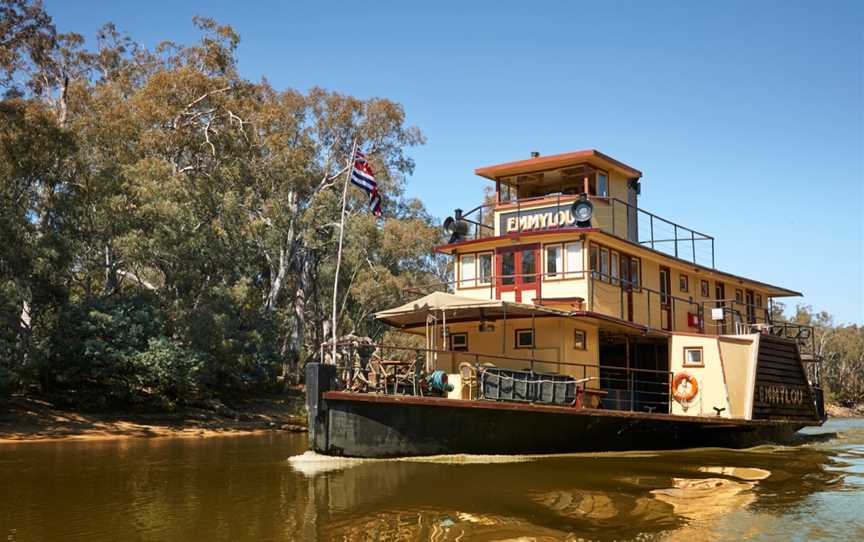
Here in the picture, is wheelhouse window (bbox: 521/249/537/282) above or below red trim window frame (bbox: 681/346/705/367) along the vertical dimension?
above

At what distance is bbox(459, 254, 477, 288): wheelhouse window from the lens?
65.2 feet

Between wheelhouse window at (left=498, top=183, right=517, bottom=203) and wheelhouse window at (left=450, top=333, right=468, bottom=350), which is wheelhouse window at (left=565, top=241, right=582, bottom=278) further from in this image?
wheelhouse window at (left=498, top=183, right=517, bottom=203)

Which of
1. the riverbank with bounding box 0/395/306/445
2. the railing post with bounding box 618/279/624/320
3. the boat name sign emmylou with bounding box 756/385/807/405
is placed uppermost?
the railing post with bounding box 618/279/624/320

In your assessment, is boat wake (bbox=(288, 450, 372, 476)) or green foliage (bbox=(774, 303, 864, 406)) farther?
green foliage (bbox=(774, 303, 864, 406))

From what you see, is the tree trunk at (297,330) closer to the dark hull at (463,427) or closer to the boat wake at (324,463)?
the boat wake at (324,463)

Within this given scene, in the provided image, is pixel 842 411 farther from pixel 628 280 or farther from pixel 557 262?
pixel 557 262

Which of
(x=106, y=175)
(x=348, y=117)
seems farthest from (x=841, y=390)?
(x=106, y=175)

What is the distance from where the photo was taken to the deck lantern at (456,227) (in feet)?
69.1

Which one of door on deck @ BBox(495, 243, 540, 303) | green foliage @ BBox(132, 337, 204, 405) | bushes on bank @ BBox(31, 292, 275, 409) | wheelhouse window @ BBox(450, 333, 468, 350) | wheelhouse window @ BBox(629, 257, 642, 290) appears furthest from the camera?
green foliage @ BBox(132, 337, 204, 405)

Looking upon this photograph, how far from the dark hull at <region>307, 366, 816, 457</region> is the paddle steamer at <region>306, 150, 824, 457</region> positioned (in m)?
0.03

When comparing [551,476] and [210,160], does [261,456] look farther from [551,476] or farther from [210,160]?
[210,160]

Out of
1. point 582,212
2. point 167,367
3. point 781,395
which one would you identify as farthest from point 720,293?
point 167,367

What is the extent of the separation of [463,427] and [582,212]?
599 cm

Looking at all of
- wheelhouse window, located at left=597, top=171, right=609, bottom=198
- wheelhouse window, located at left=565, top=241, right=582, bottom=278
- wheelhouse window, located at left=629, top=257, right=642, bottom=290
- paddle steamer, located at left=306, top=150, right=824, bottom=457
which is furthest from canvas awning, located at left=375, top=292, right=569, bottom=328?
wheelhouse window, located at left=597, top=171, right=609, bottom=198
